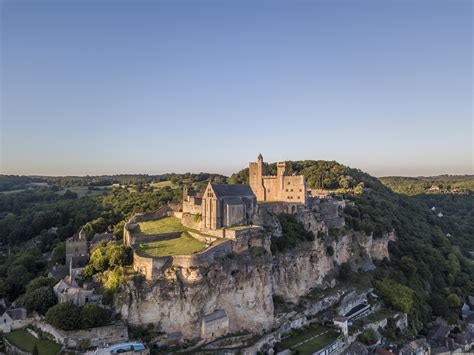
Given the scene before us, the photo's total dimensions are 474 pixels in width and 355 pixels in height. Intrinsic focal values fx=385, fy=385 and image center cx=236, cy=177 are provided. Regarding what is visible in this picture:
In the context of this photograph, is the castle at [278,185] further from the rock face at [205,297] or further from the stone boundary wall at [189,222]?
the rock face at [205,297]

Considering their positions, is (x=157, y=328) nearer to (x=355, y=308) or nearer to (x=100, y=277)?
(x=100, y=277)

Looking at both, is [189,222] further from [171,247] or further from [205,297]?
[205,297]

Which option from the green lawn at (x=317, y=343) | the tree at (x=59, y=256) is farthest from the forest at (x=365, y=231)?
the green lawn at (x=317, y=343)

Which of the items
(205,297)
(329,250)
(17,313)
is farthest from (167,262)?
(329,250)

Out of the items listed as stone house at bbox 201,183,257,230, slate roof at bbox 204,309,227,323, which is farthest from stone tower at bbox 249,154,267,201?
slate roof at bbox 204,309,227,323

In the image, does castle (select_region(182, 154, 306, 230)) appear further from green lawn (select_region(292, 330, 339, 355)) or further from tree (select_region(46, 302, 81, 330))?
tree (select_region(46, 302, 81, 330))

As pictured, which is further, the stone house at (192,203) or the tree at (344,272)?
the tree at (344,272)
